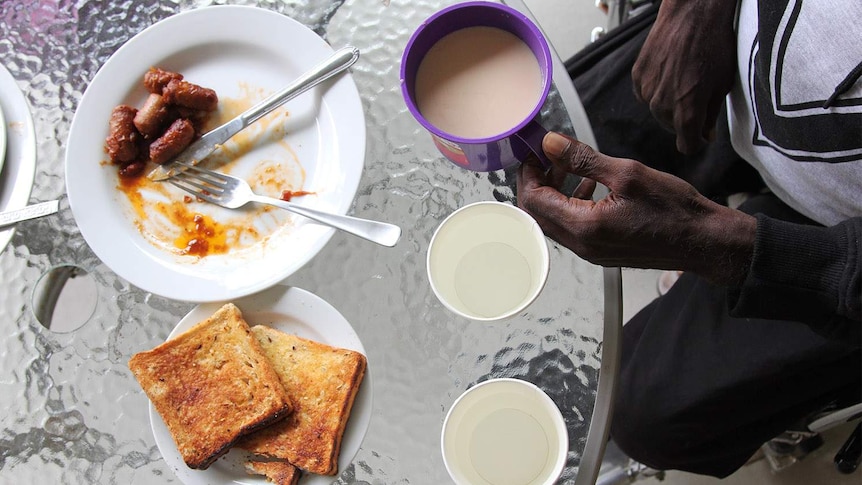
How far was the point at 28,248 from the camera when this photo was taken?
1.03m

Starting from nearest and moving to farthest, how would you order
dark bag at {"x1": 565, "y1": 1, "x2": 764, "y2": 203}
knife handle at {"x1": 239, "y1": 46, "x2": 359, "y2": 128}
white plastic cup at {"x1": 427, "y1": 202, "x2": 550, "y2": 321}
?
white plastic cup at {"x1": 427, "y1": 202, "x2": 550, "y2": 321}, knife handle at {"x1": 239, "y1": 46, "x2": 359, "y2": 128}, dark bag at {"x1": 565, "y1": 1, "x2": 764, "y2": 203}

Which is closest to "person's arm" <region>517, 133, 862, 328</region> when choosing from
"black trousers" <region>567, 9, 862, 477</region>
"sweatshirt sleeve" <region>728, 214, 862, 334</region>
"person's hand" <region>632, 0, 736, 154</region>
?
"sweatshirt sleeve" <region>728, 214, 862, 334</region>

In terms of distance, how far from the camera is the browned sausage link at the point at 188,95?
99 cm

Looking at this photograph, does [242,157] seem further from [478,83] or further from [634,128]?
[634,128]

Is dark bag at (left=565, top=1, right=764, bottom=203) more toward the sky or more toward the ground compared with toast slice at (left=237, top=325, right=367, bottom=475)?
more toward the sky

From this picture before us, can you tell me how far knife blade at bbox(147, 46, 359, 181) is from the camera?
38.4 inches

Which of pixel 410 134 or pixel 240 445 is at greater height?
pixel 410 134

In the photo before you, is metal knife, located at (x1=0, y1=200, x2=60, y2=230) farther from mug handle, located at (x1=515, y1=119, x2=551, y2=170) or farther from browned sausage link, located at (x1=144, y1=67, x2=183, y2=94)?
mug handle, located at (x1=515, y1=119, x2=551, y2=170)

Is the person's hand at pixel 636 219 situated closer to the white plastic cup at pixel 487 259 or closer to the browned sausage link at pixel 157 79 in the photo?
the white plastic cup at pixel 487 259

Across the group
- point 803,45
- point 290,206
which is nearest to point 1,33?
point 290,206

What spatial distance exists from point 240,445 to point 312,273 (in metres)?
0.26

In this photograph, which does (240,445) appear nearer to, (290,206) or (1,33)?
(290,206)

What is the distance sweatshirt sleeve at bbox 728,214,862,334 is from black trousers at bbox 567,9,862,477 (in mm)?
149

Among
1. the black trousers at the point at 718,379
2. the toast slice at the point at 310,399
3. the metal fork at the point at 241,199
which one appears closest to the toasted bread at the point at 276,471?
the toast slice at the point at 310,399
